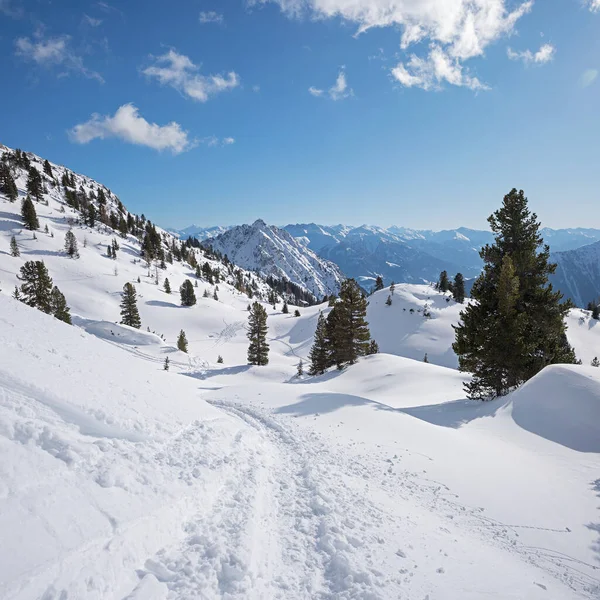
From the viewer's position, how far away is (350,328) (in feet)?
105

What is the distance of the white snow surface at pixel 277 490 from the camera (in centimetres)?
493

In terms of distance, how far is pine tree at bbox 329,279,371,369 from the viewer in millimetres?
31875

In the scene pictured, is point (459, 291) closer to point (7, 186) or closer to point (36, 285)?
point (36, 285)

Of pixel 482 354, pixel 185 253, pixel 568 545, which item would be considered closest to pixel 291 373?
pixel 482 354

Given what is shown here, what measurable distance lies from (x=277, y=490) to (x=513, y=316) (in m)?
15.5

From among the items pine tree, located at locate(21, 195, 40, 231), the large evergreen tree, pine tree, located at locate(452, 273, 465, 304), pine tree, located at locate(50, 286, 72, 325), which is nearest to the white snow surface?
the large evergreen tree

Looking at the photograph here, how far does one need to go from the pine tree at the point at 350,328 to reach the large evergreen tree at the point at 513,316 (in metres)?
14.2

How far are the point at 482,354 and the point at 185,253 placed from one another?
152 metres

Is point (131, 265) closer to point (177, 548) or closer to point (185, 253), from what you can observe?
point (185, 253)

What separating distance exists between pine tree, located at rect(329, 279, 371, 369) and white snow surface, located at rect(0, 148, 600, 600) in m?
15.2

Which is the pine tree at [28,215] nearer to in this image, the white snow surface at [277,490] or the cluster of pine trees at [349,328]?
the white snow surface at [277,490]

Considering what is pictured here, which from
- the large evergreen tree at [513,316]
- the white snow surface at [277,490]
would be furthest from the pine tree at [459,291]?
the white snow surface at [277,490]

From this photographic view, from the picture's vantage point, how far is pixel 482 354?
16.8m

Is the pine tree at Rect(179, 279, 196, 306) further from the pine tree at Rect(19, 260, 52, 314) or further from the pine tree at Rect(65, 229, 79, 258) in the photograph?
the pine tree at Rect(19, 260, 52, 314)
